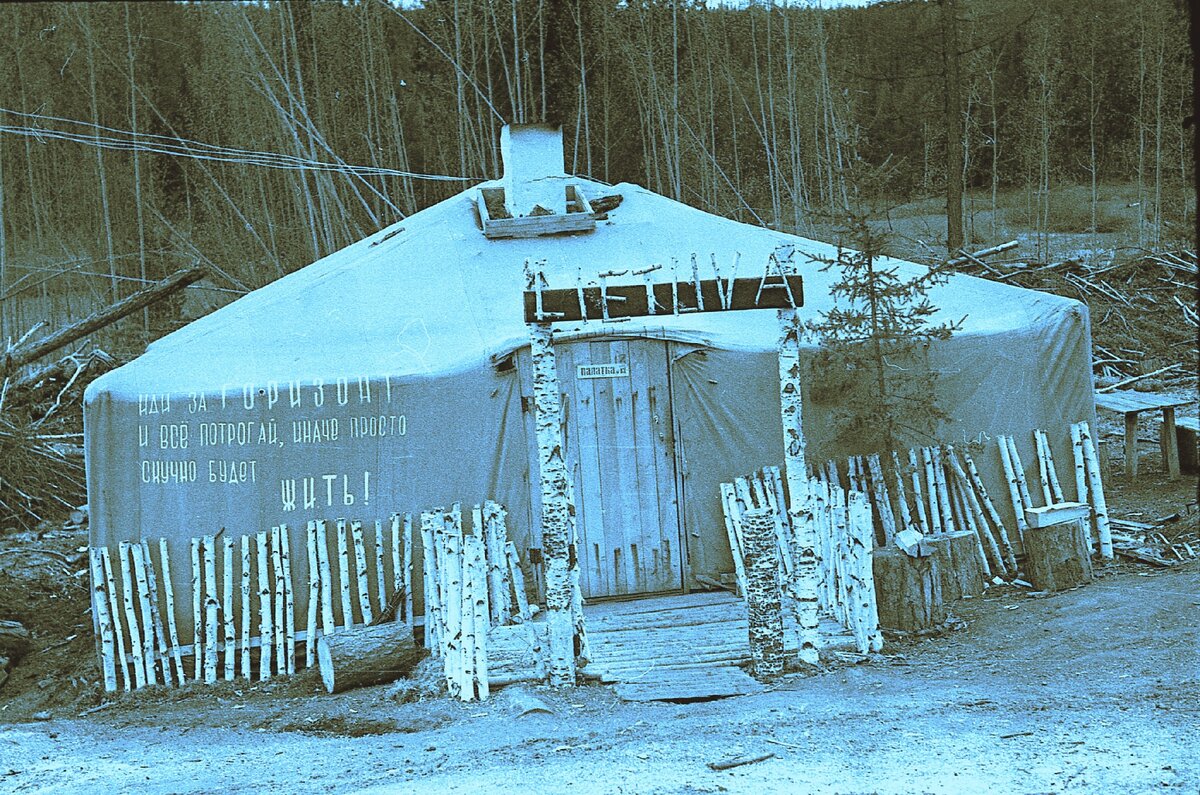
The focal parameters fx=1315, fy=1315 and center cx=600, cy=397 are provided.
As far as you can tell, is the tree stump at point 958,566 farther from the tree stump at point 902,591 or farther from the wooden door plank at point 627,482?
the wooden door plank at point 627,482

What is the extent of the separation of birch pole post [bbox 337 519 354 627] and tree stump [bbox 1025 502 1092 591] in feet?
14.4

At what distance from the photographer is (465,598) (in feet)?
22.0

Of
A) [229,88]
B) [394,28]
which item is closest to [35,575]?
[229,88]

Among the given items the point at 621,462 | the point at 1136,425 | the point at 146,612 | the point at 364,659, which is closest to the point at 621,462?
the point at 621,462

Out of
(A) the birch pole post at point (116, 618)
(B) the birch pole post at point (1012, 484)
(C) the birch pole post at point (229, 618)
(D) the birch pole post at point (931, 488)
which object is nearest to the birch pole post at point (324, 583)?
(C) the birch pole post at point (229, 618)

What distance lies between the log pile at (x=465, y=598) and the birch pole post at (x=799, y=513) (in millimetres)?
1404

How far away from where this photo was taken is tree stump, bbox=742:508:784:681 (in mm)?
6691

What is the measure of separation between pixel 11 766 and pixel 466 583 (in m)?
2.32

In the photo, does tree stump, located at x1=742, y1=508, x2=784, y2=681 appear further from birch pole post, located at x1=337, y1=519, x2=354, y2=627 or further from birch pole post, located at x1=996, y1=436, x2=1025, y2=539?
birch pole post, located at x1=996, y1=436, x2=1025, y2=539

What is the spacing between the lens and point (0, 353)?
528 inches

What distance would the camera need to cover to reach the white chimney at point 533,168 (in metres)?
9.84

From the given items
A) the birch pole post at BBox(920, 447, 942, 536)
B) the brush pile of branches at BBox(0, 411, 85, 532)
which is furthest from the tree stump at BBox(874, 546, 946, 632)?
the brush pile of branches at BBox(0, 411, 85, 532)

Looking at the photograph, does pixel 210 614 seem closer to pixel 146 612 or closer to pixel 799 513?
pixel 146 612

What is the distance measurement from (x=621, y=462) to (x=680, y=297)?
1994 millimetres
